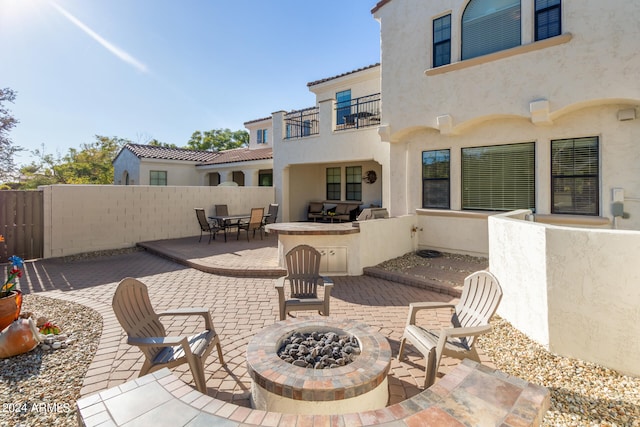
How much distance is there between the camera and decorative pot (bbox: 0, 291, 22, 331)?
14.5ft

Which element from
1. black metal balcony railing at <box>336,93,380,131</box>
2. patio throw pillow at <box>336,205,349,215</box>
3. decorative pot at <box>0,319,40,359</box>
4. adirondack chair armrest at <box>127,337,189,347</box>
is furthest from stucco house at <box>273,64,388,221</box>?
Result: decorative pot at <box>0,319,40,359</box>

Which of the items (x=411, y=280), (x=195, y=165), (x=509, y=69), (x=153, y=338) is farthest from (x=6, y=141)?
(x=509, y=69)

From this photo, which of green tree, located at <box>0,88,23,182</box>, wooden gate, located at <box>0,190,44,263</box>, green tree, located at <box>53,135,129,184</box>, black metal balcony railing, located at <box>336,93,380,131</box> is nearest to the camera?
wooden gate, located at <box>0,190,44,263</box>

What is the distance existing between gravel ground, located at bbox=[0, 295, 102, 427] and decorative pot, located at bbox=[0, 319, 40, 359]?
0.08 m

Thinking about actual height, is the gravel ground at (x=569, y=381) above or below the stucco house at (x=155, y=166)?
below

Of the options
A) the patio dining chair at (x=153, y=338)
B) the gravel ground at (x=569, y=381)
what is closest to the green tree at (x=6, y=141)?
the patio dining chair at (x=153, y=338)

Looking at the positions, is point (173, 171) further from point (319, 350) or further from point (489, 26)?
point (319, 350)

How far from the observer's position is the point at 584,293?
3.74 m

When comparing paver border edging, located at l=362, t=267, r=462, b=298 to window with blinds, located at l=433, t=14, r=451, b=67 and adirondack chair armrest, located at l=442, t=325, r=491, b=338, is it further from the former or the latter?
window with blinds, located at l=433, t=14, r=451, b=67

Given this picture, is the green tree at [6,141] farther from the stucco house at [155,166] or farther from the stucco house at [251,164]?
the stucco house at [251,164]

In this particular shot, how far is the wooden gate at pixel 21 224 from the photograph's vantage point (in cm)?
931

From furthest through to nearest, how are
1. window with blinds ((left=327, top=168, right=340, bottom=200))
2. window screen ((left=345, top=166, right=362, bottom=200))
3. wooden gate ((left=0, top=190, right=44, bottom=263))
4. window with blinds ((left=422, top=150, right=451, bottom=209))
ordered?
window with blinds ((left=327, top=168, right=340, bottom=200)) < window screen ((left=345, top=166, right=362, bottom=200)) < window with blinds ((left=422, top=150, right=451, bottom=209)) < wooden gate ((left=0, top=190, right=44, bottom=263))

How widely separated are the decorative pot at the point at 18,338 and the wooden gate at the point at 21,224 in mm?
7423

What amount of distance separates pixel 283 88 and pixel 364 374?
68.0 ft
